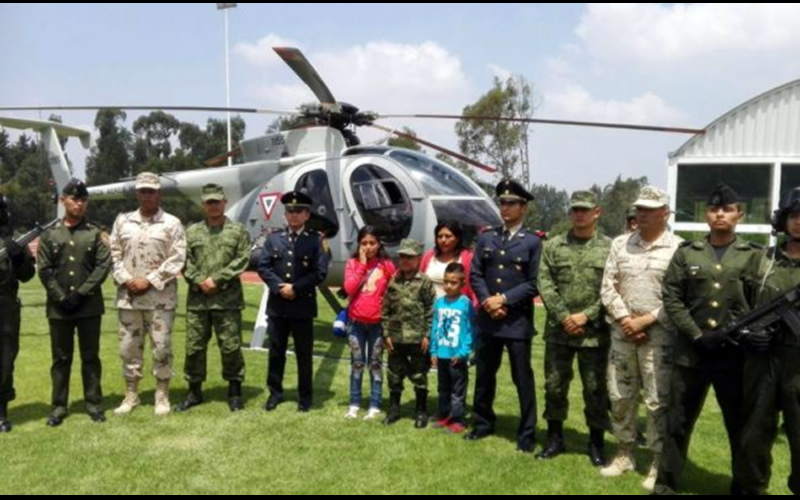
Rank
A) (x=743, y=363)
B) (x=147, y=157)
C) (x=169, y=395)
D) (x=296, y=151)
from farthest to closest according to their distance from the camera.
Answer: (x=147, y=157), (x=296, y=151), (x=169, y=395), (x=743, y=363)

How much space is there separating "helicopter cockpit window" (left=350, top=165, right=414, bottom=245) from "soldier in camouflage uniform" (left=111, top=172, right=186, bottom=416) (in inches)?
103

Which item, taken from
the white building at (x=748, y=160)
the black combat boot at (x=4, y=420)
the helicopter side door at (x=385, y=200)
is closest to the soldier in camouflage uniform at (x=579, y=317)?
the helicopter side door at (x=385, y=200)

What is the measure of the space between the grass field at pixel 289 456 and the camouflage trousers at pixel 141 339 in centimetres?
39

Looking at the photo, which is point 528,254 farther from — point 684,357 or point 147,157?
point 147,157

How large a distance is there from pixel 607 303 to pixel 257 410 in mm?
3170

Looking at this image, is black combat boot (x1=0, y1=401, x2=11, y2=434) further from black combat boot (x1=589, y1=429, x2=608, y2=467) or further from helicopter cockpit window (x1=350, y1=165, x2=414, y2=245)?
black combat boot (x1=589, y1=429, x2=608, y2=467)

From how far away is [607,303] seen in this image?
404 cm

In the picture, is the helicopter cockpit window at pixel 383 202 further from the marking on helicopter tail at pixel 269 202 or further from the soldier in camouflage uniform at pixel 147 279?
the soldier in camouflage uniform at pixel 147 279

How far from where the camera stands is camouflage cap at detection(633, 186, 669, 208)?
391 cm

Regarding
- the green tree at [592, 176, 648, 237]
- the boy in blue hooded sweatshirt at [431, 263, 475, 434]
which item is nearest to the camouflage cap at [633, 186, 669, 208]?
the boy in blue hooded sweatshirt at [431, 263, 475, 434]

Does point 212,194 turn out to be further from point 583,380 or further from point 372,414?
point 583,380

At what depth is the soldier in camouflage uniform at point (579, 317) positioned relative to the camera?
13.9ft

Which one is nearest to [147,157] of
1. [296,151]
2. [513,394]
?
[296,151]

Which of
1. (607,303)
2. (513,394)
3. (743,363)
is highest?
(607,303)
